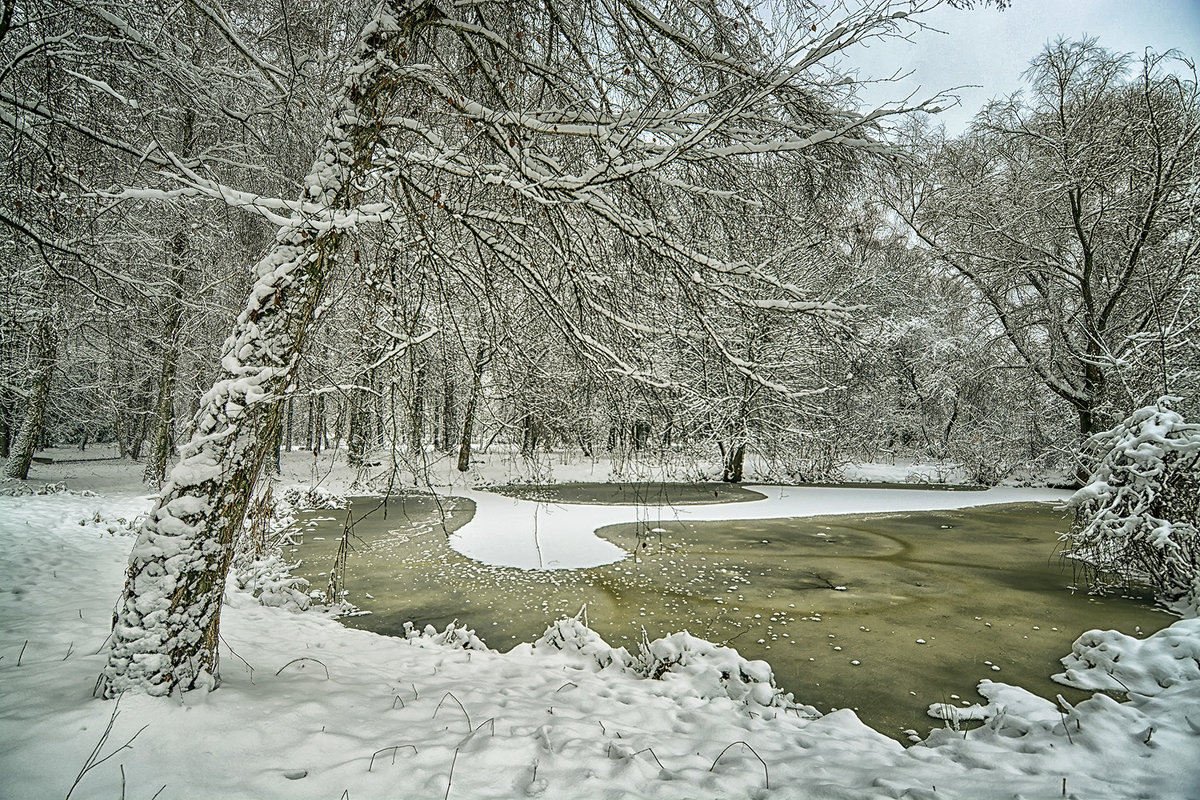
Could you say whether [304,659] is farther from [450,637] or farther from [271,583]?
[271,583]

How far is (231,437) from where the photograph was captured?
266cm

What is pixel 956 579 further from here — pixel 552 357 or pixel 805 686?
pixel 552 357

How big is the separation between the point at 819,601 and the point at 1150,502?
3.57m

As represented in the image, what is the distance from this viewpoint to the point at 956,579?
698cm

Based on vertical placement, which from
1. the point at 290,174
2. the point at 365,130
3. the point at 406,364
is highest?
the point at 290,174

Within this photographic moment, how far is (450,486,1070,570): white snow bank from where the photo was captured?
8.22 metres

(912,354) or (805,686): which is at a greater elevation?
(912,354)

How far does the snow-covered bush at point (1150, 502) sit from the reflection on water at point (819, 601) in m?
0.53

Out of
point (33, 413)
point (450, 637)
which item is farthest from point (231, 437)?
point (33, 413)

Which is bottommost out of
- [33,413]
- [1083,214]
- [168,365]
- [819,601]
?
[819,601]

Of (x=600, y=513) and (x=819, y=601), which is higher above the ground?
(x=600, y=513)

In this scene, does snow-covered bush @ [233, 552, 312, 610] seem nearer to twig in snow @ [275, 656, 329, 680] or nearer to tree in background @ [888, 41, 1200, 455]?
twig in snow @ [275, 656, 329, 680]

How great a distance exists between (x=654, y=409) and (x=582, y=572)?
4.59 metres

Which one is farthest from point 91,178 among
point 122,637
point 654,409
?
point 654,409
